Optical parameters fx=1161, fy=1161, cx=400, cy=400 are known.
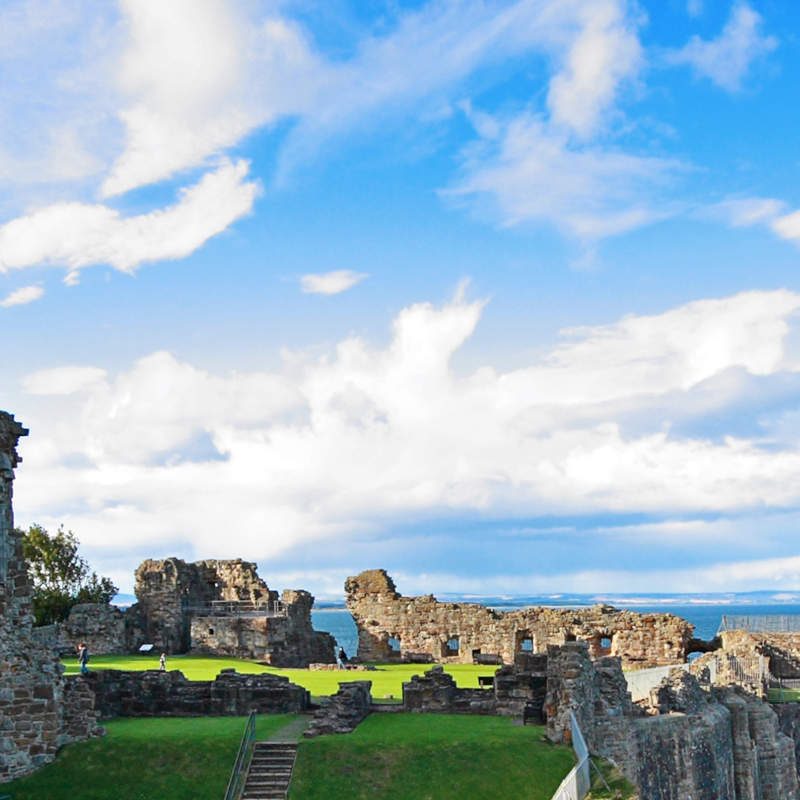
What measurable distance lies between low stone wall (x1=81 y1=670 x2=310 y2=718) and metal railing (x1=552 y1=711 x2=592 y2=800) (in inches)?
335

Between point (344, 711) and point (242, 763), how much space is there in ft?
13.4

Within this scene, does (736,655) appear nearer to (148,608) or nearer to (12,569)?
(148,608)

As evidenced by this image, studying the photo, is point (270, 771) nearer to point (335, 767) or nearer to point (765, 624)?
point (335, 767)

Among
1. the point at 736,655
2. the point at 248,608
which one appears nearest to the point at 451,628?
the point at 248,608

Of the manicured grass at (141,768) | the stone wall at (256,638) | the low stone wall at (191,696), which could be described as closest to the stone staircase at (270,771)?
the manicured grass at (141,768)

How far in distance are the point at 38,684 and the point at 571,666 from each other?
1318 cm

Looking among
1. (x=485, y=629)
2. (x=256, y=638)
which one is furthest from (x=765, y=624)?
(x=256, y=638)

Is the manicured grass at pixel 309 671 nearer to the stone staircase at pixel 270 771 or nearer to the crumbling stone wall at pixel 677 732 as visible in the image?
the crumbling stone wall at pixel 677 732

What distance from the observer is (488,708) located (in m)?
33.2

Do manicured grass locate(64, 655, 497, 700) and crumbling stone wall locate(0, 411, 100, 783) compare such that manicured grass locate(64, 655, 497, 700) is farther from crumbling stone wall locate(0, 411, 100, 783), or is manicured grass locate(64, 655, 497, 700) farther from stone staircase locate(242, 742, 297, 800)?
crumbling stone wall locate(0, 411, 100, 783)

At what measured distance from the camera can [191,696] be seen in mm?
32844

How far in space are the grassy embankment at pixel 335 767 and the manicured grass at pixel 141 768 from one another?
23mm

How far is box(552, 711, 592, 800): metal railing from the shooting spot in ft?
78.7

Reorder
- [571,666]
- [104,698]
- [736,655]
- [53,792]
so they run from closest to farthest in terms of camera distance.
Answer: [53,792], [571,666], [104,698], [736,655]
